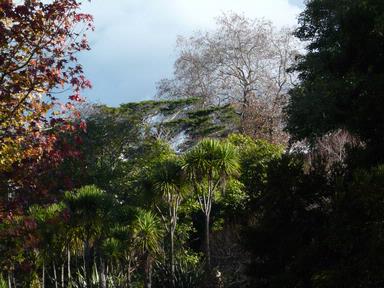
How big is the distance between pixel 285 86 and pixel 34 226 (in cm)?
2859

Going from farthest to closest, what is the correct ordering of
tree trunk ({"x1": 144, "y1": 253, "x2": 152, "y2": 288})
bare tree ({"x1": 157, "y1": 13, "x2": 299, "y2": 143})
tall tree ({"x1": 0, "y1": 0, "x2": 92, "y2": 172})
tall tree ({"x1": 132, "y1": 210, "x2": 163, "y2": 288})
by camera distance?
1. bare tree ({"x1": 157, "y1": 13, "x2": 299, "y2": 143})
2. tall tree ({"x1": 132, "y1": 210, "x2": 163, "y2": 288})
3. tree trunk ({"x1": 144, "y1": 253, "x2": 152, "y2": 288})
4. tall tree ({"x1": 0, "y1": 0, "x2": 92, "y2": 172})

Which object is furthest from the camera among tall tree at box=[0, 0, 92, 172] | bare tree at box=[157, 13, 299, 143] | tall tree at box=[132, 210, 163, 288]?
bare tree at box=[157, 13, 299, 143]

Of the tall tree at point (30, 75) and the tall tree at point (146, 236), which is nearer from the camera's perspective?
the tall tree at point (30, 75)

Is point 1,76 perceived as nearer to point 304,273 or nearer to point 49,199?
point 49,199

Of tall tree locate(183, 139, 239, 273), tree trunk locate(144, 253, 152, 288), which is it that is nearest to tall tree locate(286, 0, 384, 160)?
tall tree locate(183, 139, 239, 273)

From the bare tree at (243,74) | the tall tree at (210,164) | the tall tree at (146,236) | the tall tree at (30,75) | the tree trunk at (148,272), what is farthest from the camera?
the bare tree at (243,74)

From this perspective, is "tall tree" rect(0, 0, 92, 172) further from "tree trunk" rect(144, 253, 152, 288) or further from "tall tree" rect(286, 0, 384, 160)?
"tree trunk" rect(144, 253, 152, 288)

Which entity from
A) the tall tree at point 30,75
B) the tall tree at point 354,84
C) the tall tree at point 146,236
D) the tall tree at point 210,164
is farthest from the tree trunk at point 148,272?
the tall tree at point 30,75

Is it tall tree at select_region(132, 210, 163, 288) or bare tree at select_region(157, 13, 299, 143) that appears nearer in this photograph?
tall tree at select_region(132, 210, 163, 288)

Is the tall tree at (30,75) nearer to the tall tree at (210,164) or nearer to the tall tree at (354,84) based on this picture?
the tall tree at (354,84)

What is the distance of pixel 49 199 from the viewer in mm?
5098

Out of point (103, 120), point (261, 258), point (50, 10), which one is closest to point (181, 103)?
point (103, 120)

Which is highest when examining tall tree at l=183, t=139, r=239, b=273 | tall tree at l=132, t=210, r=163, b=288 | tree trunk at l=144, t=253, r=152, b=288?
tall tree at l=183, t=139, r=239, b=273

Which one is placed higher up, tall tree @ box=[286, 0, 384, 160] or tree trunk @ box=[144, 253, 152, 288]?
tall tree @ box=[286, 0, 384, 160]
